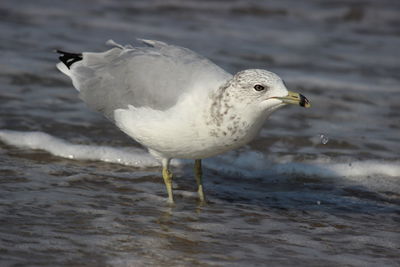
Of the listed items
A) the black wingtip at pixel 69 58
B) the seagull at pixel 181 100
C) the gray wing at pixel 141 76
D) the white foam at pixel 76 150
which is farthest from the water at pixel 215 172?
the black wingtip at pixel 69 58

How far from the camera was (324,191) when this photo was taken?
5988 millimetres

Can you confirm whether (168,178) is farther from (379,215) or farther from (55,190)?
(379,215)

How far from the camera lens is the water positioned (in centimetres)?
448

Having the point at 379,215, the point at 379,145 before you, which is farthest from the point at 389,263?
the point at 379,145

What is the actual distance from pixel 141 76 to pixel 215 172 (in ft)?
4.70

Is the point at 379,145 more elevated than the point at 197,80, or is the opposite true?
the point at 197,80

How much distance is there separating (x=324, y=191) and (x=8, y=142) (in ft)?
8.70

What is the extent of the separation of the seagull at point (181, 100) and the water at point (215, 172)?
517mm

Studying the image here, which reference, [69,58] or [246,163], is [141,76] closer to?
[69,58]

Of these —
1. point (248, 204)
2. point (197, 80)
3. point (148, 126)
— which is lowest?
point (248, 204)

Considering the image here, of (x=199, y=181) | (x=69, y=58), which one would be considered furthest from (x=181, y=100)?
(x=69, y=58)

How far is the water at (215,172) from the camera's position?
448 centimetres

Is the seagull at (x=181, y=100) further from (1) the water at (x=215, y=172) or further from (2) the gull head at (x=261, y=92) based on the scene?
(1) the water at (x=215, y=172)

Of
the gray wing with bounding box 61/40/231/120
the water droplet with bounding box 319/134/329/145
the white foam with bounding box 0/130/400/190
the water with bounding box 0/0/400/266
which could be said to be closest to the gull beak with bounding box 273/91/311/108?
the gray wing with bounding box 61/40/231/120
